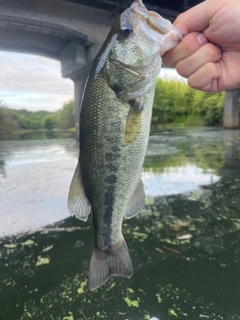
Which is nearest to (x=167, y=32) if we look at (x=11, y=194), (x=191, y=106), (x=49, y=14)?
(x=11, y=194)

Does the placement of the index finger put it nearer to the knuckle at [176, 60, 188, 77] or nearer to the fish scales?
the knuckle at [176, 60, 188, 77]

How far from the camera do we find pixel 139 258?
2.80 meters

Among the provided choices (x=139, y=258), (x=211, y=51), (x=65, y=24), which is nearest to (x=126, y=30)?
(x=211, y=51)

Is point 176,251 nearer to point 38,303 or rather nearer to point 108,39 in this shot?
point 38,303

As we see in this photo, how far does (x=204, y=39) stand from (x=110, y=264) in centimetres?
137

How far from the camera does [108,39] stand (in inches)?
56.9

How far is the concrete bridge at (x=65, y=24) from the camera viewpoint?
335 inches

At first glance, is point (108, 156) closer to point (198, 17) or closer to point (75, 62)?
point (198, 17)

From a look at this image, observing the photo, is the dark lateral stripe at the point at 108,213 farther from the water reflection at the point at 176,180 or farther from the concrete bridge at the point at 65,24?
the concrete bridge at the point at 65,24

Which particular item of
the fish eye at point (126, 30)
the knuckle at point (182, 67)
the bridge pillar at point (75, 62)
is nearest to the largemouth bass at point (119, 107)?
the fish eye at point (126, 30)

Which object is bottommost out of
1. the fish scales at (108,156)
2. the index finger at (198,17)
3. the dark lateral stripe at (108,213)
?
the dark lateral stripe at (108,213)

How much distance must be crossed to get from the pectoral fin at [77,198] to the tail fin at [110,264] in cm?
25

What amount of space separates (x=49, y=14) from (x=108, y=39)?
868 centimetres

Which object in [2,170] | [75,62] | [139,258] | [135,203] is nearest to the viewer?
[135,203]
